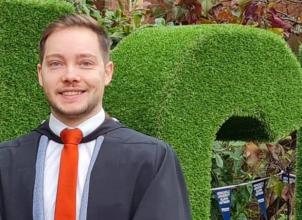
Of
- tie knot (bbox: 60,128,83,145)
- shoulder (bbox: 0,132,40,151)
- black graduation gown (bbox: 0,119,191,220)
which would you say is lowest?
black graduation gown (bbox: 0,119,191,220)

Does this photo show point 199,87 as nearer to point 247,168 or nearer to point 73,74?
point 73,74

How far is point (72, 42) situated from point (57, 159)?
0.35 meters

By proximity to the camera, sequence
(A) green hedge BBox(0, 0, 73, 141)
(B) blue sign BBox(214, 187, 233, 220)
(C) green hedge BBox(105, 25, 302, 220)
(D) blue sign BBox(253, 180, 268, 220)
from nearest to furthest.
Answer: (A) green hedge BBox(0, 0, 73, 141) < (C) green hedge BBox(105, 25, 302, 220) < (B) blue sign BBox(214, 187, 233, 220) < (D) blue sign BBox(253, 180, 268, 220)

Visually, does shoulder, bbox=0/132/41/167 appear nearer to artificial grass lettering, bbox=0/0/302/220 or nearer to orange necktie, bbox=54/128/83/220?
orange necktie, bbox=54/128/83/220

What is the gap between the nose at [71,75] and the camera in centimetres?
187

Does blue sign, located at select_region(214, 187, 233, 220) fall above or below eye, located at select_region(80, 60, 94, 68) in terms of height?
below

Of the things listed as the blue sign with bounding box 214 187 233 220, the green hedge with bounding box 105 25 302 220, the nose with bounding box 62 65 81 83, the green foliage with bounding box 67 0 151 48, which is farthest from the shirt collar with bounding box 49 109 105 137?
the blue sign with bounding box 214 187 233 220

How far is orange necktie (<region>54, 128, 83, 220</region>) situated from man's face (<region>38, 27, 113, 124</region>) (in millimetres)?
47

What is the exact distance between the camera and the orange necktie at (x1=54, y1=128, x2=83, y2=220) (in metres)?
1.83

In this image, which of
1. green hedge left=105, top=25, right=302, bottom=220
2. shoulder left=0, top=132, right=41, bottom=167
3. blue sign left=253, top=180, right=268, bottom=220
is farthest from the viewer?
blue sign left=253, top=180, right=268, bottom=220

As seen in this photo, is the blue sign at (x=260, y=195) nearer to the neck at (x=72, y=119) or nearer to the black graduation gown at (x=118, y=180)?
the black graduation gown at (x=118, y=180)

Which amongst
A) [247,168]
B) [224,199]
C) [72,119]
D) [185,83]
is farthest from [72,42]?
[247,168]

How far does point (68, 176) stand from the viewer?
187 cm

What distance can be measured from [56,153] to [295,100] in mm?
1585
